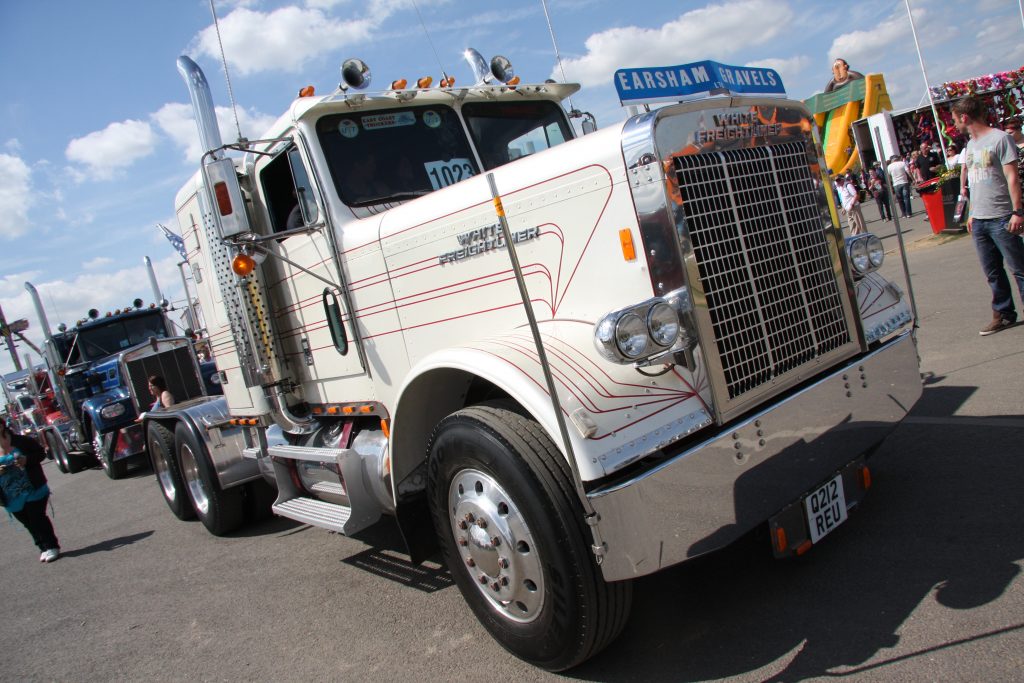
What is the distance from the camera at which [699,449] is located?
2.63m

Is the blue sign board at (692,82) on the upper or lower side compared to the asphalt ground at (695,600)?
upper

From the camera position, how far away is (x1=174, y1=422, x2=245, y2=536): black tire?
6.13m

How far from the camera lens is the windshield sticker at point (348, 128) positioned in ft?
14.2

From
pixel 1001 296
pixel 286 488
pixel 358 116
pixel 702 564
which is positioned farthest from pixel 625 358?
pixel 1001 296

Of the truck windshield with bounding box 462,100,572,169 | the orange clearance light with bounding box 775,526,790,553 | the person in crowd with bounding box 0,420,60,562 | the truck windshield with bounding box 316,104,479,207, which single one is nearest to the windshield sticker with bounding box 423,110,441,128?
the truck windshield with bounding box 316,104,479,207

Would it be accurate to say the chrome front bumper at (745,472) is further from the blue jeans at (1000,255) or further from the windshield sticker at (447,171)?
the blue jeans at (1000,255)

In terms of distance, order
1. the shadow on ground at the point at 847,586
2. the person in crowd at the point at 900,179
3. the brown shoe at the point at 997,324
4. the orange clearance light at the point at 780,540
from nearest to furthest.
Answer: the shadow on ground at the point at 847,586 < the orange clearance light at the point at 780,540 < the brown shoe at the point at 997,324 < the person in crowd at the point at 900,179

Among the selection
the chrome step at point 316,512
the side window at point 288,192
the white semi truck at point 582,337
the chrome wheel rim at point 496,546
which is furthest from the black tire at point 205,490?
the chrome wheel rim at point 496,546

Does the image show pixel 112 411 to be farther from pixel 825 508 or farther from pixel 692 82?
pixel 825 508

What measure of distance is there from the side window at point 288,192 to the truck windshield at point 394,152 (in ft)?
0.73

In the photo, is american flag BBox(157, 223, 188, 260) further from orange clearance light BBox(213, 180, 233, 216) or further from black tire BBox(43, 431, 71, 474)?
black tire BBox(43, 431, 71, 474)

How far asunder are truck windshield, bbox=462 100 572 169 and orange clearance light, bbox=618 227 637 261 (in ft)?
6.32

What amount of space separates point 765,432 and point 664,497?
0.56 meters

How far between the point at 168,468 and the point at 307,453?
3099 mm
